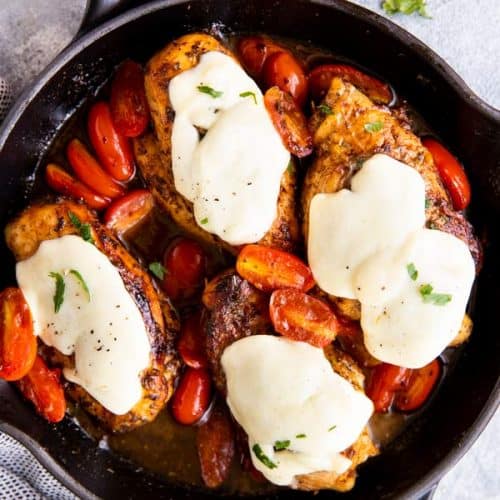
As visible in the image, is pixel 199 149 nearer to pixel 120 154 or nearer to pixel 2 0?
pixel 120 154

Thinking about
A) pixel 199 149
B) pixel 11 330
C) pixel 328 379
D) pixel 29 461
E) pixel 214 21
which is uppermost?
pixel 214 21

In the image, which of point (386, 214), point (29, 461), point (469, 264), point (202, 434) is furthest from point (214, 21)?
point (29, 461)

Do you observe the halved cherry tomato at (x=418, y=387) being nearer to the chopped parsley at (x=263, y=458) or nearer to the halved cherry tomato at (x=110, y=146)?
the chopped parsley at (x=263, y=458)

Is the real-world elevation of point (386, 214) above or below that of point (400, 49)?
below

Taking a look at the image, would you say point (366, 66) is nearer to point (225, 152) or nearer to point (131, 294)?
point (225, 152)

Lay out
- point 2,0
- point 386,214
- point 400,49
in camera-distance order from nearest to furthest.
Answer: point 386,214
point 400,49
point 2,0

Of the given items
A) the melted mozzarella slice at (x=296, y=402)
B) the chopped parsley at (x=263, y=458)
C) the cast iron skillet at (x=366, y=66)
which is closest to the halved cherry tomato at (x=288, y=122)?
the cast iron skillet at (x=366, y=66)
